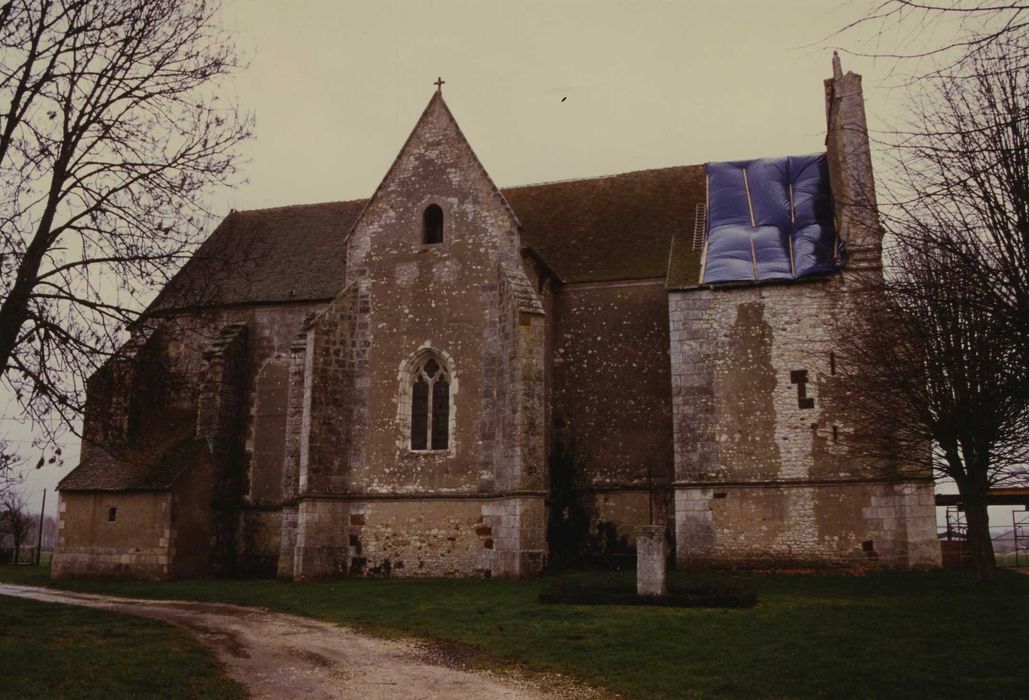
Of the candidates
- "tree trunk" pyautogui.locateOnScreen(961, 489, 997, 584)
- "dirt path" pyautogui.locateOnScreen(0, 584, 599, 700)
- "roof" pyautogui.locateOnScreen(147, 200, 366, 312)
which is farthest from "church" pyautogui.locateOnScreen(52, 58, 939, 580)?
"dirt path" pyautogui.locateOnScreen(0, 584, 599, 700)

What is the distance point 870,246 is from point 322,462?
47.2 feet

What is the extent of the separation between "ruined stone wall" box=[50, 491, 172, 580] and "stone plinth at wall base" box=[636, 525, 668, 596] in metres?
14.7

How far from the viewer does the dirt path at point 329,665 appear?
9977 mm

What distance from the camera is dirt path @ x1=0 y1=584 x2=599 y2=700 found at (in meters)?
9.98

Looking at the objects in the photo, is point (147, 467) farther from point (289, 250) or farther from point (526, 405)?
point (526, 405)

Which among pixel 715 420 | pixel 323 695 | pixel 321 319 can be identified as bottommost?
pixel 323 695

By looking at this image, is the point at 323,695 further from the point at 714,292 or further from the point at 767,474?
the point at 714,292

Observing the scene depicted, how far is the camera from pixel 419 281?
76.3 feet

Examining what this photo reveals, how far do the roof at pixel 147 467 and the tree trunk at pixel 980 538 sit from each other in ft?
65.9

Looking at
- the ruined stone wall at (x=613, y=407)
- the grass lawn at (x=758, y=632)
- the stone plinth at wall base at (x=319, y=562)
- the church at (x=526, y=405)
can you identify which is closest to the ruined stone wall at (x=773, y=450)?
the church at (x=526, y=405)

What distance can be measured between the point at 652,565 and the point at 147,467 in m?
16.3

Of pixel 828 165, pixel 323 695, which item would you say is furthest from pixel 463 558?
pixel 828 165

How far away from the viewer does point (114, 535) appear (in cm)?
2511

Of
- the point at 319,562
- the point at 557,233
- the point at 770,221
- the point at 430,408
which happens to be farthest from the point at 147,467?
the point at 770,221
